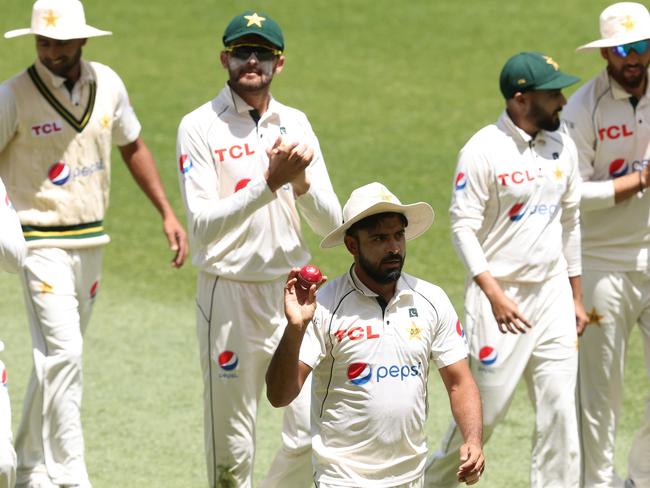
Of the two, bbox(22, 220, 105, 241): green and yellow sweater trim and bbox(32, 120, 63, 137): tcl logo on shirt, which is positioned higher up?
bbox(32, 120, 63, 137): tcl logo on shirt

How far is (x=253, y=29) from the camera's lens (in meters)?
6.87

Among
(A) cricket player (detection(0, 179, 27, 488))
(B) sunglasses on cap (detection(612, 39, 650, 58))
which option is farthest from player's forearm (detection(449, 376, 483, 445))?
(B) sunglasses on cap (detection(612, 39, 650, 58))

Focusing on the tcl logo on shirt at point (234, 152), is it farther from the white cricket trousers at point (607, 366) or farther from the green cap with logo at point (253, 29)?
the white cricket trousers at point (607, 366)

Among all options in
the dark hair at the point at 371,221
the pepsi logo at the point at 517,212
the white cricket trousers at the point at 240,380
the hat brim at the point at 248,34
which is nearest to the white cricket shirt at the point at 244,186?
the white cricket trousers at the point at 240,380

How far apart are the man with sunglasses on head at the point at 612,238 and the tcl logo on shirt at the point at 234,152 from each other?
5.91 feet

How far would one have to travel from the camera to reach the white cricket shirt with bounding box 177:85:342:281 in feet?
22.4

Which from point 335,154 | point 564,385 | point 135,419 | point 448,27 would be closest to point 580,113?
point 564,385

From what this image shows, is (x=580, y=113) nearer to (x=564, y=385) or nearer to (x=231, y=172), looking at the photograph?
(x=564, y=385)

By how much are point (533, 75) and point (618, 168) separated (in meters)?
0.83

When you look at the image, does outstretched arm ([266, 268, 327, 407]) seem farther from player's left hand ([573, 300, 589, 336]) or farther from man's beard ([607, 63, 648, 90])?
man's beard ([607, 63, 648, 90])

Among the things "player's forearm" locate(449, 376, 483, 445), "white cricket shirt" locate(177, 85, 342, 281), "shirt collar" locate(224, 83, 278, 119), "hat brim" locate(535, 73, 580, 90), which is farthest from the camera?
"hat brim" locate(535, 73, 580, 90)

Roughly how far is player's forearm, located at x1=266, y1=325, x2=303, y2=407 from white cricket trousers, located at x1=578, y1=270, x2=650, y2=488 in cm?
257

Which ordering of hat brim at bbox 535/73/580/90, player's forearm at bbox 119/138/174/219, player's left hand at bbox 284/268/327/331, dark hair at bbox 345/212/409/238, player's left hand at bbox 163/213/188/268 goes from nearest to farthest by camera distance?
player's left hand at bbox 284/268/327/331, dark hair at bbox 345/212/409/238, hat brim at bbox 535/73/580/90, player's left hand at bbox 163/213/188/268, player's forearm at bbox 119/138/174/219

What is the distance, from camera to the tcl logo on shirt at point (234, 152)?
688 centimetres
